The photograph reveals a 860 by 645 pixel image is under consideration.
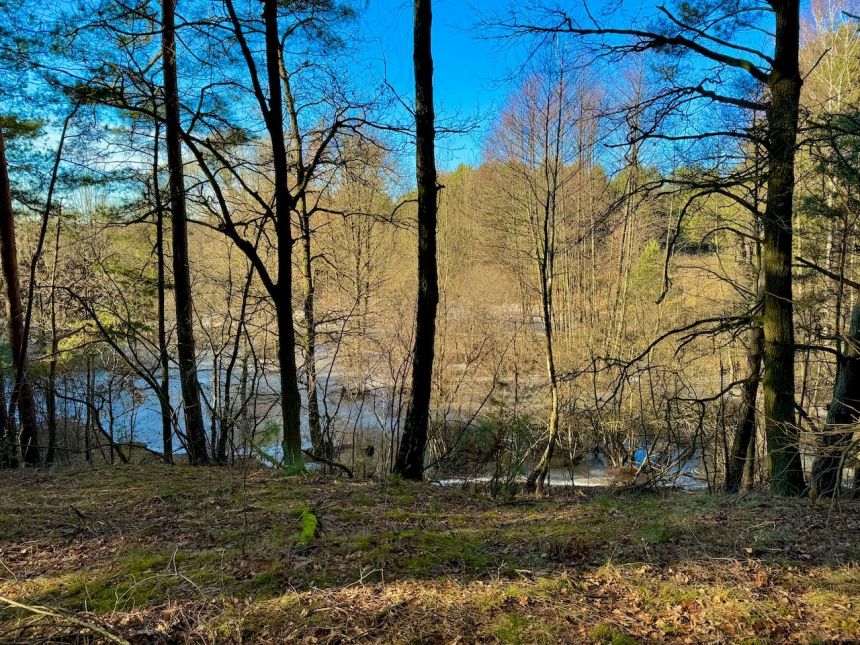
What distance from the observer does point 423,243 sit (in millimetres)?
5449

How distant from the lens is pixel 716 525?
3.29 m

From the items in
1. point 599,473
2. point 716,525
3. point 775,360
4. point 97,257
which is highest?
point 97,257

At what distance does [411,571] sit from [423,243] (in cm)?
372

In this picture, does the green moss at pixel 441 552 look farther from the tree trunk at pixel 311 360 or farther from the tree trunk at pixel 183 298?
the tree trunk at pixel 311 360

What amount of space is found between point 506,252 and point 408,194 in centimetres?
523

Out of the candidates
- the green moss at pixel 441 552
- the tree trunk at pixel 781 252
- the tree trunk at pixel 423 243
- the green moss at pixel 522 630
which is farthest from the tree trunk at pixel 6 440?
the tree trunk at pixel 781 252

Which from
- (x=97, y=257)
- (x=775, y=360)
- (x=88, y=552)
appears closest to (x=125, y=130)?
(x=97, y=257)

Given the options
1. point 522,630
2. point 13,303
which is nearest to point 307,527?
point 522,630

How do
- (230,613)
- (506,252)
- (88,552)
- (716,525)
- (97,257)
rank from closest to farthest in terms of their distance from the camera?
(230,613) → (88,552) → (716,525) → (97,257) → (506,252)

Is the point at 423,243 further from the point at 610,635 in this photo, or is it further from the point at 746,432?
the point at 746,432

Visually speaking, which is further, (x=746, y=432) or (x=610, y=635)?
(x=746, y=432)

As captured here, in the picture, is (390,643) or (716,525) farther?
(716,525)

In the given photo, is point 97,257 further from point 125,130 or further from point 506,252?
point 506,252

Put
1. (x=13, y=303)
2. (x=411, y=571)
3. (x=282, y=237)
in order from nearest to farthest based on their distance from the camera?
(x=411, y=571)
(x=282, y=237)
(x=13, y=303)
